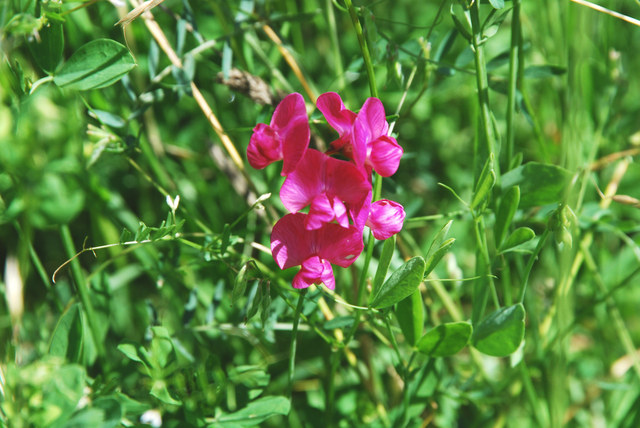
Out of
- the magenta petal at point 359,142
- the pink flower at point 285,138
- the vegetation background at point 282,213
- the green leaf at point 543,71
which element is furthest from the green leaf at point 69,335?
the green leaf at point 543,71

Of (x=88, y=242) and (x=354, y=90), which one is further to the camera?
(x=354, y=90)

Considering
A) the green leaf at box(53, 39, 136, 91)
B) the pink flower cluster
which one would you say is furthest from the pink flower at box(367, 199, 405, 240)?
the green leaf at box(53, 39, 136, 91)

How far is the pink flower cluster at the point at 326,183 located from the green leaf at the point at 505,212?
0.21 metres

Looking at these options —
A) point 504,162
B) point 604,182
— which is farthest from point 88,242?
point 604,182

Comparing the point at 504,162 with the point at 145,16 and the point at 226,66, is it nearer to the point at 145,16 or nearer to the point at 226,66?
the point at 226,66

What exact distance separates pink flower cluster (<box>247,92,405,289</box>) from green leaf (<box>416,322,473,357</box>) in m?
0.19

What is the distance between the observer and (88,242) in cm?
137

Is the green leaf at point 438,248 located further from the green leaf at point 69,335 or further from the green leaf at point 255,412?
the green leaf at point 69,335

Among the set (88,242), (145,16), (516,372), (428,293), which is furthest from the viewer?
(88,242)

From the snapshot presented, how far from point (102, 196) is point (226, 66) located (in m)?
0.42

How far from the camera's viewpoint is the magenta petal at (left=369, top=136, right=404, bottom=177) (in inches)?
29.0

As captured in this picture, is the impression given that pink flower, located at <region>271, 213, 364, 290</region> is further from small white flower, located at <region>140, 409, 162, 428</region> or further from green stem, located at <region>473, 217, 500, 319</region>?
small white flower, located at <region>140, 409, 162, 428</region>

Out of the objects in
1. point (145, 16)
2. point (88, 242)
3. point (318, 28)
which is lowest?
point (88, 242)

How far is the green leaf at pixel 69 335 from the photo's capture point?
34.8 inches
